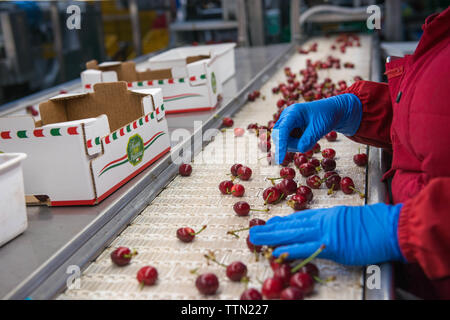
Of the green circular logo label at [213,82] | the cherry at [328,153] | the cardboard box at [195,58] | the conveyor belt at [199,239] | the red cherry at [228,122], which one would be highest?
the cardboard box at [195,58]

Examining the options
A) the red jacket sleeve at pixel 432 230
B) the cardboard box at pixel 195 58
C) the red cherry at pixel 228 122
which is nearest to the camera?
the red jacket sleeve at pixel 432 230

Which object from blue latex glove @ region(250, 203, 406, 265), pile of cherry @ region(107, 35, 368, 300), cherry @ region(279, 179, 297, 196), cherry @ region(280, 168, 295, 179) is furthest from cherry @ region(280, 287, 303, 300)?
cherry @ region(280, 168, 295, 179)

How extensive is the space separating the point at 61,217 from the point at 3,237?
0.22m

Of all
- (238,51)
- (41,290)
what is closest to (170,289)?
(41,290)

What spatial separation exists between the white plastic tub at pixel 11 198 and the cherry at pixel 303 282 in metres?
0.88

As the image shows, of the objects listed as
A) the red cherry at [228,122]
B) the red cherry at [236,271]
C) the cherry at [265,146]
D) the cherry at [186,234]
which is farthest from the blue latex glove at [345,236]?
the red cherry at [228,122]

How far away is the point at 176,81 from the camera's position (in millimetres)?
2869

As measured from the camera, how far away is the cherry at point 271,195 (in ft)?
5.34

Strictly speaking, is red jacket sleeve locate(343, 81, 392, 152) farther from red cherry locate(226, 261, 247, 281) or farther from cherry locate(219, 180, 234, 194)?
red cherry locate(226, 261, 247, 281)

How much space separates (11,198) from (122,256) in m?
0.39

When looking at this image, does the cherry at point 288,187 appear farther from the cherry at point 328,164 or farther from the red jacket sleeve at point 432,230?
the red jacket sleeve at point 432,230

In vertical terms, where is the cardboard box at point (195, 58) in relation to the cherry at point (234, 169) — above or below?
above

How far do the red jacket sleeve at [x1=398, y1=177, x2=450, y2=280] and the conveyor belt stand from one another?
178 mm
